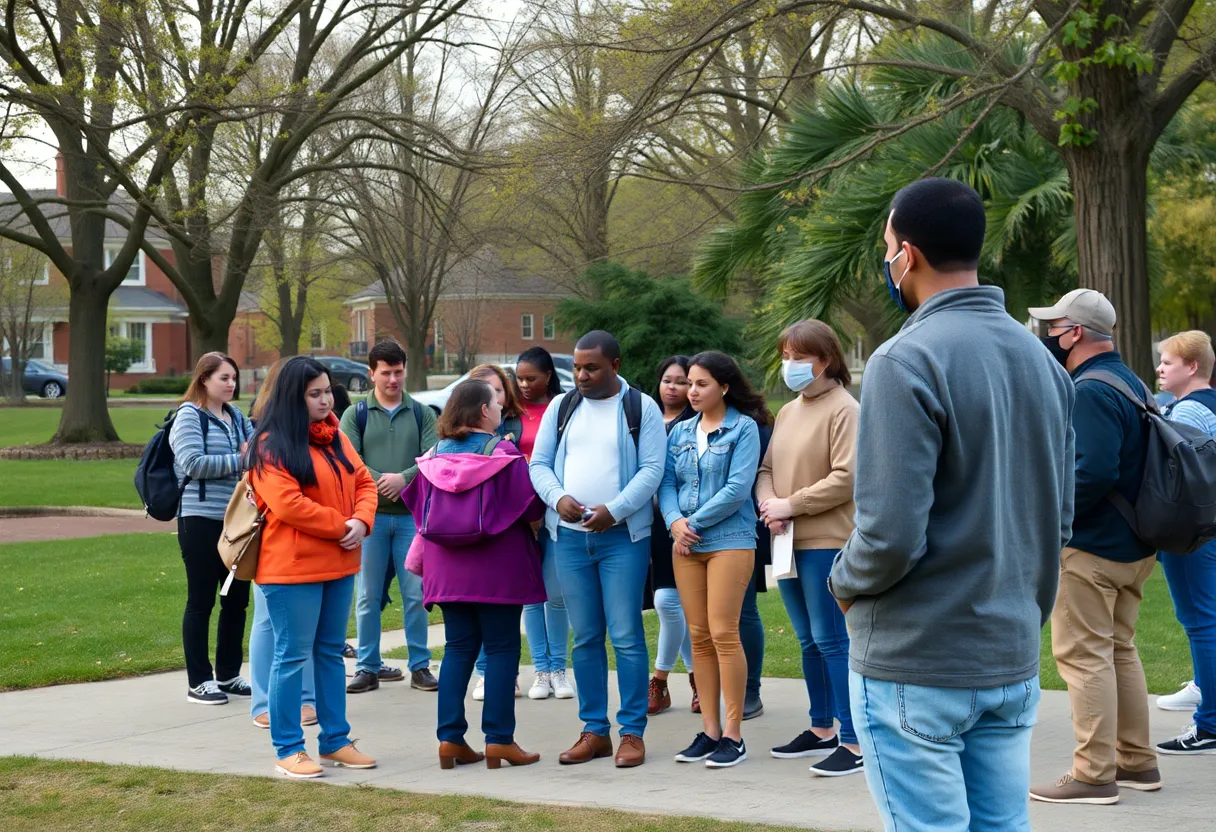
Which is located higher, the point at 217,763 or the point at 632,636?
the point at 632,636

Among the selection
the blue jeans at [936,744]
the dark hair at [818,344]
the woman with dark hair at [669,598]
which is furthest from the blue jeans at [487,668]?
the blue jeans at [936,744]

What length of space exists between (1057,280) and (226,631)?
32.6 feet

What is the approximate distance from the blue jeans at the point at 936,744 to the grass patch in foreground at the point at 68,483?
650 inches

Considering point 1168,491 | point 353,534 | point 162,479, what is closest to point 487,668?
point 353,534

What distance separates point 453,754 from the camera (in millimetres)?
5938

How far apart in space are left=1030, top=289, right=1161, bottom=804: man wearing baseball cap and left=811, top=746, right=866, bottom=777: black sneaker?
2.59 ft

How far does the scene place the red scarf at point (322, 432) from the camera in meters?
6.06

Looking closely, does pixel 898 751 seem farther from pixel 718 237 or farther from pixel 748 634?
pixel 718 237

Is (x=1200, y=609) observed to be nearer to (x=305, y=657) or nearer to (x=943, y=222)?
(x=943, y=222)

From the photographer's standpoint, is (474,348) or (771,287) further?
(474,348)

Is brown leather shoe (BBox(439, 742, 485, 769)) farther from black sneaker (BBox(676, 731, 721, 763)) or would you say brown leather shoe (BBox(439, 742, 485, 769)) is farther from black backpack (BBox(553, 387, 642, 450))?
black backpack (BBox(553, 387, 642, 450))

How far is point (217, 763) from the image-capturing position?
603cm

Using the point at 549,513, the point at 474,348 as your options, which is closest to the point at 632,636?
the point at 549,513

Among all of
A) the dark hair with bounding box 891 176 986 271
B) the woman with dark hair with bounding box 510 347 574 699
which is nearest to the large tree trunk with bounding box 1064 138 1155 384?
the woman with dark hair with bounding box 510 347 574 699
